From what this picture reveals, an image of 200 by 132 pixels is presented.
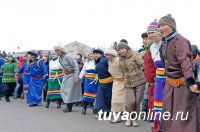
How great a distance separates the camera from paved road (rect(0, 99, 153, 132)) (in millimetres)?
7027

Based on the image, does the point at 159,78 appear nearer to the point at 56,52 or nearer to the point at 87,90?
the point at 87,90

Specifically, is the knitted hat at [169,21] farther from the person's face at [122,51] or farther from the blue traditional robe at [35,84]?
the blue traditional robe at [35,84]

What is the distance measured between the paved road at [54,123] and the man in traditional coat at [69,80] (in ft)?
1.53

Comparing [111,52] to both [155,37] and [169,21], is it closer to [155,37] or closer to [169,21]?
[155,37]

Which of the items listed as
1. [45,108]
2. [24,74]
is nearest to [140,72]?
[45,108]

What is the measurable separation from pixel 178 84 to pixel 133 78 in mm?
2469

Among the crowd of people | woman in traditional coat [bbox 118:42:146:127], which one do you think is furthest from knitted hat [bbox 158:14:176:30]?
woman in traditional coat [bbox 118:42:146:127]

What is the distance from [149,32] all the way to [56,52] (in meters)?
4.52

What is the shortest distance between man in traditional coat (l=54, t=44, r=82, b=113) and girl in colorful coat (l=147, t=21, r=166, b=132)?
4.02m

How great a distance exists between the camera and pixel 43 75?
11203 mm

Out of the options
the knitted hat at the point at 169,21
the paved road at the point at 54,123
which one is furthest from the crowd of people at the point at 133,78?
the paved road at the point at 54,123

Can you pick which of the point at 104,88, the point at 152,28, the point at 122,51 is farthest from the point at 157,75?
the point at 104,88

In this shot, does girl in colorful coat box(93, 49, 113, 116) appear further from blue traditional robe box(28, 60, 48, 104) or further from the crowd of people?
blue traditional robe box(28, 60, 48, 104)

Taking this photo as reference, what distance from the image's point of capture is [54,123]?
7.75 meters
